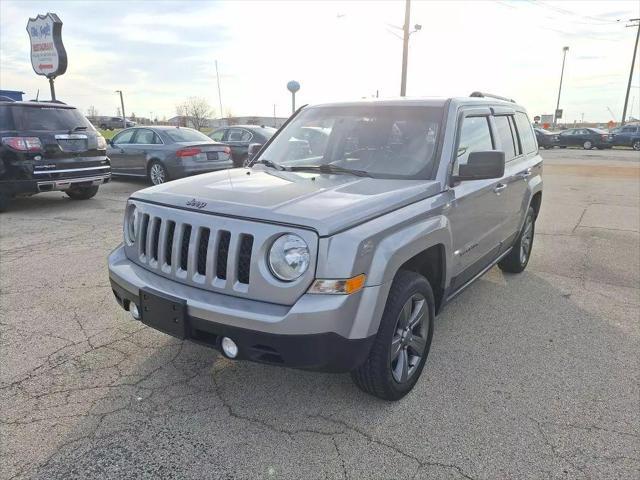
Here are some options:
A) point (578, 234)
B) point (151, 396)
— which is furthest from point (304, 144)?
point (578, 234)

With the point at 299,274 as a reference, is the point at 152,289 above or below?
below

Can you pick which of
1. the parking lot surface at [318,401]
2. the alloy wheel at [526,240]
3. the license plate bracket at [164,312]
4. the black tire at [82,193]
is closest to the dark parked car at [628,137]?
the alloy wheel at [526,240]

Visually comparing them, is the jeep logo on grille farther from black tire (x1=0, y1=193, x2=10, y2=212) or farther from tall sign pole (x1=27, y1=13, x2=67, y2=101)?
tall sign pole (x1=27, y1=13, x2=67, y2=101)

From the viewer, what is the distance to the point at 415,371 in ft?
10.0

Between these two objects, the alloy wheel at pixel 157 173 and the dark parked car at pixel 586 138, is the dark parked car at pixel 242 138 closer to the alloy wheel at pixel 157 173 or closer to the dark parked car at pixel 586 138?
the alloy wheel at pixel 157 173

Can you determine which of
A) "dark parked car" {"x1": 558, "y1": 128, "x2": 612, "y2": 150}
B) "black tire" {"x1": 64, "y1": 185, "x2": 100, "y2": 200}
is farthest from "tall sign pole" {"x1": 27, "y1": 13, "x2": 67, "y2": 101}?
"dark parked car" {"x1": 558, "y1": 128, "x2": 612, "y2": 150}

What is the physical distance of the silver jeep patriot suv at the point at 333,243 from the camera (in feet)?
7.77

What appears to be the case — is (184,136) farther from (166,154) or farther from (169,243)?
(169,243)

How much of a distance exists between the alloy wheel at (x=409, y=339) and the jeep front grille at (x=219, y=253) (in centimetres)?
79

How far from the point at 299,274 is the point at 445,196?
1.34 metres

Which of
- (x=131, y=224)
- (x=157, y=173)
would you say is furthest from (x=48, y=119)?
(x=131, y=224)

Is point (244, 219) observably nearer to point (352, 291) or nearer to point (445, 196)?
point (352, 291)

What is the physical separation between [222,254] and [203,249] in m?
0.16

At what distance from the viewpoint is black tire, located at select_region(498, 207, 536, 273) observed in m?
5.25
